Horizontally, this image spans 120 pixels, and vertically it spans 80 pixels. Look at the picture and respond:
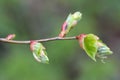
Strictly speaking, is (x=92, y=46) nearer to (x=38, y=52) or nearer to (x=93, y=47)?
(x=93, y=47)

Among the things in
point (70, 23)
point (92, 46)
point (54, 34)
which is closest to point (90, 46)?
point (92, 46)

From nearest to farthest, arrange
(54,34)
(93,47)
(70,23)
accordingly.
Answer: (93,47)
(70,23)
(54,34)

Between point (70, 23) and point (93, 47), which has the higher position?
point (70, 23)

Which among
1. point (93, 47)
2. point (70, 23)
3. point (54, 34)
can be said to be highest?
point (54, 34)

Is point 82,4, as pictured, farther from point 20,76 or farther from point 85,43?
point 85,43

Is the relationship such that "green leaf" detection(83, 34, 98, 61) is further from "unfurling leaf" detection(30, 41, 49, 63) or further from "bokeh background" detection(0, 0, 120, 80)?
"bokeh background" detection(0, 0, 120, 80)

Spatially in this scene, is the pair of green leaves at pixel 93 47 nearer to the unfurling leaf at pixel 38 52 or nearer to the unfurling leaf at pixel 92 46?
the unfurling leaf at pixel 92 46

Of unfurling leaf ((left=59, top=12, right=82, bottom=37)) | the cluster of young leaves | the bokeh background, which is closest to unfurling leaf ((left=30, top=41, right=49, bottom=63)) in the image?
the cluster of young leaves
